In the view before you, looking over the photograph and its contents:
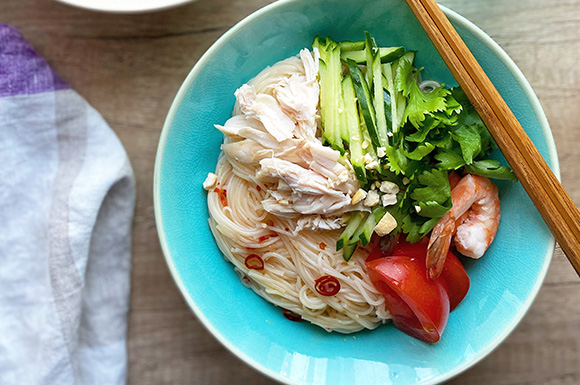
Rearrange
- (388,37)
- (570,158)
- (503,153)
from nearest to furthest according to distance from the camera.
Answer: (503,153)
(388,37)
(570,158)

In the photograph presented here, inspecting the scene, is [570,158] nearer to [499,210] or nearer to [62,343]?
[499,210]

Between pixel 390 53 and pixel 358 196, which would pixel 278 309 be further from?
pixel 390 53

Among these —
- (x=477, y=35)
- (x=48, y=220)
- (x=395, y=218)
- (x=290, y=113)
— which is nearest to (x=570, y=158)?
(x=477, y=35)

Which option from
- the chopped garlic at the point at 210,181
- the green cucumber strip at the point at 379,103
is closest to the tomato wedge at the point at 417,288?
the green cucumber strip at the point at 379,103

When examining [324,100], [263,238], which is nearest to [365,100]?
[324,100]

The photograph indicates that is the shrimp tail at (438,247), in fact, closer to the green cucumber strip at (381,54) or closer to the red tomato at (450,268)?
the red tomato at (450,268)
